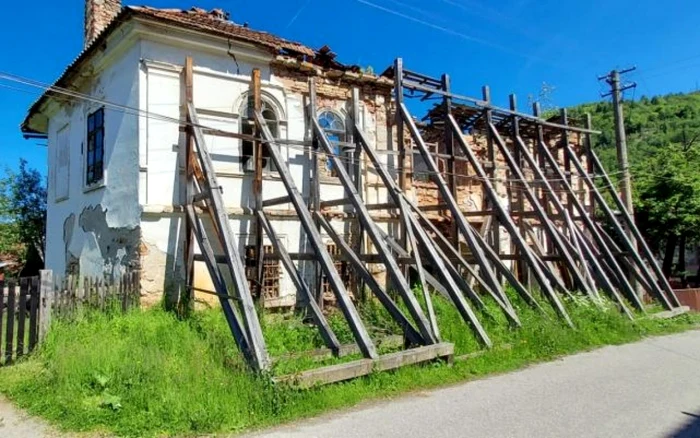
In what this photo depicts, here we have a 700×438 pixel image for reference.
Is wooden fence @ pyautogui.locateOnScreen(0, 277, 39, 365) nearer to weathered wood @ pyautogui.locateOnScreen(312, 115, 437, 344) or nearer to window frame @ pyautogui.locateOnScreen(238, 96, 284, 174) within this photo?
window frame @ pyautogui.locateOnScreen(238, 96, 284, 174)

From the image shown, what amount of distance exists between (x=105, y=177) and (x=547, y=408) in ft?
30.4

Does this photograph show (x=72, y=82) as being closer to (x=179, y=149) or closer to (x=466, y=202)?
(x=179, y=149)

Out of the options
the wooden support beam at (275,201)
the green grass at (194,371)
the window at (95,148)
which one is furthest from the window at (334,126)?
the window at (95,148)

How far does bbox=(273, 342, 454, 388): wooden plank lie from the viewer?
578 cm

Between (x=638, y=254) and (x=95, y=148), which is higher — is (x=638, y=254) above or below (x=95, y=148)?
below

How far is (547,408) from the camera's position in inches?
221

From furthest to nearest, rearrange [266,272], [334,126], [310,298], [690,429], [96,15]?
[96,15], [334,126], [266,272], [310,298], [690,429]

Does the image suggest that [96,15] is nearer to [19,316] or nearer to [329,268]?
[19,316]

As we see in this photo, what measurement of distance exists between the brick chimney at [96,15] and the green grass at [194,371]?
798cm

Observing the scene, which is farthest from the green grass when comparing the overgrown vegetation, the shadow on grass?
the overgrown vegetation

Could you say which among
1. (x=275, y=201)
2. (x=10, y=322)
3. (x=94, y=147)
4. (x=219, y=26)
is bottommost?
(x=10, y=322)

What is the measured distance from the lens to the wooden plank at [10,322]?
7.17 meters

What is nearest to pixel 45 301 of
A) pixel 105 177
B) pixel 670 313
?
pixel 105 177

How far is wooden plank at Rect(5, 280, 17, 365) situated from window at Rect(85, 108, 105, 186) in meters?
3.89
